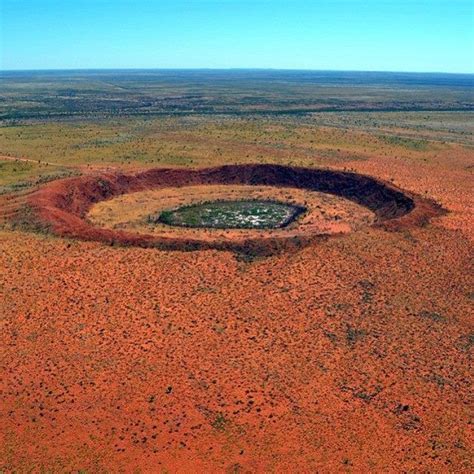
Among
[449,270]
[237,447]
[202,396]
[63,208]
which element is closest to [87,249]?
[63,208]

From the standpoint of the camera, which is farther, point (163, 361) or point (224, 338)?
point (224, 338)

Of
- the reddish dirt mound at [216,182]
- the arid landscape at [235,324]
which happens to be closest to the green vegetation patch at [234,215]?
the arid landscape at [235,324]

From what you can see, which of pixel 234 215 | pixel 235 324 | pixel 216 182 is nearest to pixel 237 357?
pixel 235 324

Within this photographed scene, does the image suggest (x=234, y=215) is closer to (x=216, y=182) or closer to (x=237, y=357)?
(x=216, y=182)

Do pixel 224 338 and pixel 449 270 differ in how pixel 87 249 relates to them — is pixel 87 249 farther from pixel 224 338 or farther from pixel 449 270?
pixel 449 270

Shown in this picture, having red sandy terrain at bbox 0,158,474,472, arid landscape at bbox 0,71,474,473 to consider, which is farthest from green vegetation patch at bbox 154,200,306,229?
red sandy terrain at bbox 0,158,474,472

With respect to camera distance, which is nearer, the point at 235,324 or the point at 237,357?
the point at 237,357

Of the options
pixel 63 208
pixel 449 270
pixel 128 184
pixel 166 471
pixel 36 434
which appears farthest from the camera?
pixel 128 184

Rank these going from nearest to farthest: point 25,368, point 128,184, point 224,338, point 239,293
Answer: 1. point 25,368
2. point 224,338
3. point 239,293
4. point 128,184
